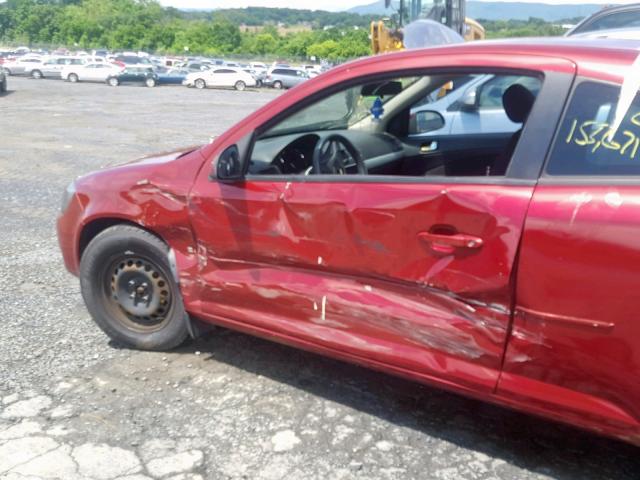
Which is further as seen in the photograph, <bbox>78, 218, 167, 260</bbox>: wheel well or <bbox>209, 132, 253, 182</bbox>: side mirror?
<bbox>78, 218, 167, 260</bbox>: wheel well

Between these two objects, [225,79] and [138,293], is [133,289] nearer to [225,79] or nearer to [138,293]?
[138,293]

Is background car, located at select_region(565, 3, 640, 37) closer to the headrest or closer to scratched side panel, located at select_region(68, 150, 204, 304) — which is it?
the headrest

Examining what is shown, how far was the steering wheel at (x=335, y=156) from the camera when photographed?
331 cm

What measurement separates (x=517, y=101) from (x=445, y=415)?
157cm

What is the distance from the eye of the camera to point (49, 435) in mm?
3066

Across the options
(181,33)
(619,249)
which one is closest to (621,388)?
(619,249)

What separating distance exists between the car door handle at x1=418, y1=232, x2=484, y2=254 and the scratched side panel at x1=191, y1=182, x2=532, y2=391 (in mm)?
25

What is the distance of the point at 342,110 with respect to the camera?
13.7 ft

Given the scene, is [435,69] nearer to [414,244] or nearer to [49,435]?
[414,244]

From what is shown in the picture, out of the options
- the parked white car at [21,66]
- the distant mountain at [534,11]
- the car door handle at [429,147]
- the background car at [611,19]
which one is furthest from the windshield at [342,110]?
the parked white car at [21,66]

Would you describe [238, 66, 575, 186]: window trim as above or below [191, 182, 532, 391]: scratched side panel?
above

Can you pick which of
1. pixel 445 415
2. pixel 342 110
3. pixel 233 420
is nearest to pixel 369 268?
pixel 445 415

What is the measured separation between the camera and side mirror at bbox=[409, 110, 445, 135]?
460cm

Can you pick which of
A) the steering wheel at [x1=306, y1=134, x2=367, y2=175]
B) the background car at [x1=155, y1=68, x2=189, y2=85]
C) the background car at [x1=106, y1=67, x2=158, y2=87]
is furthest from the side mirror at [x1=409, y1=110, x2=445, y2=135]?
the background car at [x1=155, y1=68, x2=189, y2=85]
